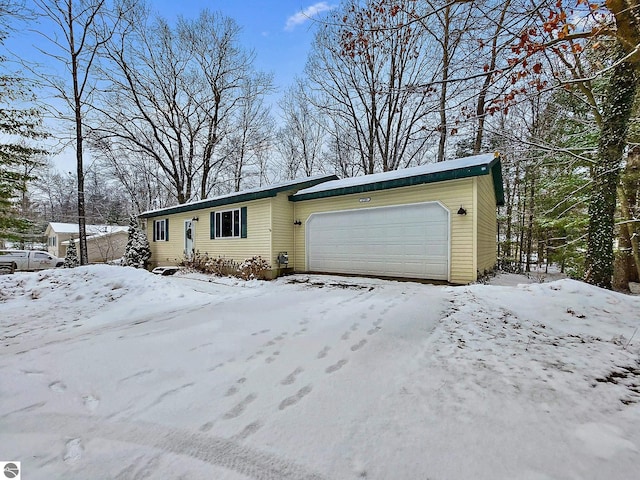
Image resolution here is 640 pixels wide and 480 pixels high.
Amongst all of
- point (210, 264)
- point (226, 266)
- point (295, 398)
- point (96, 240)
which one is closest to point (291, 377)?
point (295, 398)

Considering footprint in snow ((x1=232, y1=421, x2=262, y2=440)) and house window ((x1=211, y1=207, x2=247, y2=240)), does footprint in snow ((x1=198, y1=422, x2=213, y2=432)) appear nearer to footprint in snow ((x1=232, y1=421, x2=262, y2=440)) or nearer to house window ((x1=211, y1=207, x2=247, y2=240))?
footprint in snow ((x1=232, y1=421, x2=262, y2=440))

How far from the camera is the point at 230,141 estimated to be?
766 inches

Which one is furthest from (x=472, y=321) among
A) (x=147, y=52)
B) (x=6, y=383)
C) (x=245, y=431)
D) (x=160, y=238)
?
(x=147, y=52)

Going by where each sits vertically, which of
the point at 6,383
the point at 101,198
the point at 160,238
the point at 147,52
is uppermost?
the point at 147,52

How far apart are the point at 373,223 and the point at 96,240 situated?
77.1ft

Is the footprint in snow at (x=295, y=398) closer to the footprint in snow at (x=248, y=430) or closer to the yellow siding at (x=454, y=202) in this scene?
the footprint in snow at (x=248, y=430)

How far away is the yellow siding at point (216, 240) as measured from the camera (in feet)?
31.9

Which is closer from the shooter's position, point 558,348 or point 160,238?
point 558,348

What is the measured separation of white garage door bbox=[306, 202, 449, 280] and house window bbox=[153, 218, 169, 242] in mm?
8307

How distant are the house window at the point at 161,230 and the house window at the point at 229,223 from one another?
4.14 metres

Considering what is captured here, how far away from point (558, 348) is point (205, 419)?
11.8ft

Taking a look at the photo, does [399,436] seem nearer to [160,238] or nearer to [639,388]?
[639,388]

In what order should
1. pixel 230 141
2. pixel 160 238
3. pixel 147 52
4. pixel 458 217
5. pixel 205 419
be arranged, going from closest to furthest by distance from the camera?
pixel 205 419, pixel 458 217, pixel 160 238, pixel 147 52, pixel 230 141

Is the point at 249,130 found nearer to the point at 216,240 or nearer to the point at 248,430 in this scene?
the point at 216,240
